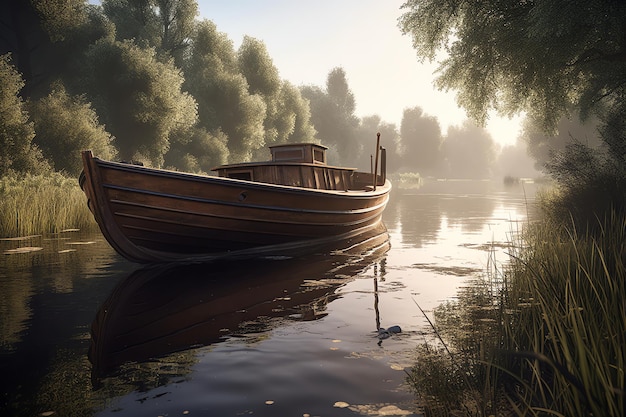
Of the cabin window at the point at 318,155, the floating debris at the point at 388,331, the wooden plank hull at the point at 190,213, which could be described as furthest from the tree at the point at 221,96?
the floating debris at the point at 388,331

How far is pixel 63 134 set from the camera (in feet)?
77.3

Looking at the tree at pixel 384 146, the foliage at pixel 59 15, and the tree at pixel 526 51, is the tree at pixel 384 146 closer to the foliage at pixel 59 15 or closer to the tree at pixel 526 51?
the foliage at pixel 59 15

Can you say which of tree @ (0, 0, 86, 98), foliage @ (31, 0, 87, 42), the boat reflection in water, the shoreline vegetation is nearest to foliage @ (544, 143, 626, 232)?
the boat reflection in water

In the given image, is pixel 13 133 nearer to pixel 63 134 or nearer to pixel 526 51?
pixel 63 134

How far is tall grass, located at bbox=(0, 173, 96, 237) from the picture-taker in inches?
533

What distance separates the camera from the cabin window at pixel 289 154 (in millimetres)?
14609

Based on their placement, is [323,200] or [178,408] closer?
[178,408]

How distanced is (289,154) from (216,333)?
32.0 ft

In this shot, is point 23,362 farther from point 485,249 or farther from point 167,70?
point 167,70

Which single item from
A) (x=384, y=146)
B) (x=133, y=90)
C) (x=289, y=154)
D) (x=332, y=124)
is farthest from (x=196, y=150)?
(x=384, y=146)

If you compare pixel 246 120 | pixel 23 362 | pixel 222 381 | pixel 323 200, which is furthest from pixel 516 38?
pixel 246 120

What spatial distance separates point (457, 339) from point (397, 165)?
271ft

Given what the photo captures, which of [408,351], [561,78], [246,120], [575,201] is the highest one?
[246,120]

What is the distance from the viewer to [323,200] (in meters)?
12.4
